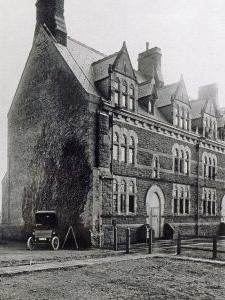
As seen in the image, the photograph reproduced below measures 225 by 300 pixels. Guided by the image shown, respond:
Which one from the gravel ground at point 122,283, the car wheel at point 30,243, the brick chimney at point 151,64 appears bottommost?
the car wheel at point 30,243

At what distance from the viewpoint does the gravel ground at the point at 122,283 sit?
359 inches

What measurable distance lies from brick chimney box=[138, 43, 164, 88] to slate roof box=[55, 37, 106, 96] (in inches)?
245

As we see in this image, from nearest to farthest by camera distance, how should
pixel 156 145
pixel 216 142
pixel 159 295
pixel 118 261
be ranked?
pixel 159 295
pixel 118 261
pixel 156 145
pixel 216 142

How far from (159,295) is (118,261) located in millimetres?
5998

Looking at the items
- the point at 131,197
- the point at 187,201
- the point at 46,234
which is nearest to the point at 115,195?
the point at 131,197

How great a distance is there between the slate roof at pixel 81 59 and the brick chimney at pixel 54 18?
0.75m

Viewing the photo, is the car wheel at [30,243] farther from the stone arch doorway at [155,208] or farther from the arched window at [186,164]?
the arched window at [186,164]

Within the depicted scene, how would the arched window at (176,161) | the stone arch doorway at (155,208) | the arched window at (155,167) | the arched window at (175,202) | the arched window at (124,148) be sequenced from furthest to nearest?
1. the arched window at (176,161)
2. the arched window at (175,202)
3. the arched window at (155,167)
4. the stone arch doorway at (155,208)
5. the arched window at (124,148)

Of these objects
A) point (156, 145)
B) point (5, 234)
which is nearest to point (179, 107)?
point (156, 145)

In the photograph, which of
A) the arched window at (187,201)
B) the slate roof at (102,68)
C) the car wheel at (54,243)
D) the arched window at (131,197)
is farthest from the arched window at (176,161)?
the car wheel at (54,243)

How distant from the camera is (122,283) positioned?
10.5 m

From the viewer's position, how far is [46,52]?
24.6 metres

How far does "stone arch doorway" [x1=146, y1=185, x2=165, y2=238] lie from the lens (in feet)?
82.3

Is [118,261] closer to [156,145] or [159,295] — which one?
[159,295]
